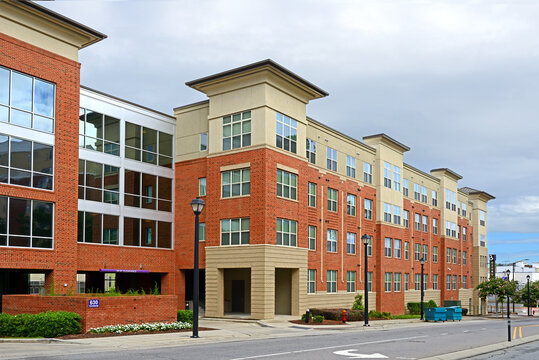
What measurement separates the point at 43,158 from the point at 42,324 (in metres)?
11.5

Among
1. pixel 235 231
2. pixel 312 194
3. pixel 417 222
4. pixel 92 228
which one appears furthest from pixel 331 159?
pixel 417 222

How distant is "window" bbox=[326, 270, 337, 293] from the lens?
148 ft

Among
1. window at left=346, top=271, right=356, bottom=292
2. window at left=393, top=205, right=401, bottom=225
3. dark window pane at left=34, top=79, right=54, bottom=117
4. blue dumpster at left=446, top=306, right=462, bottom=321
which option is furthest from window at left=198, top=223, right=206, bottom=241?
window at left=393, top=205, right=401, bottom=225

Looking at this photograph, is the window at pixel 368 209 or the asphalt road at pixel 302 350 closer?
the asphalt road at pixel 302 350

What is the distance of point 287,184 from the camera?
39.1 metres

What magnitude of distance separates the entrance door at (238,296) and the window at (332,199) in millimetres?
9252

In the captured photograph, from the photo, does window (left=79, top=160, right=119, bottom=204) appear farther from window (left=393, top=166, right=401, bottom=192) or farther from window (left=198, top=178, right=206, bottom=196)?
window (left=393, top=166, right=401, bottom=192)

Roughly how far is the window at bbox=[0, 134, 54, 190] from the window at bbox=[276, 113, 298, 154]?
558 inches

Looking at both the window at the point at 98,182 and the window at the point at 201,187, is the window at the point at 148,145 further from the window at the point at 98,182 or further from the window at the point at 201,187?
the window at the point at 201,187

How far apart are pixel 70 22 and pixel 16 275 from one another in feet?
46.9

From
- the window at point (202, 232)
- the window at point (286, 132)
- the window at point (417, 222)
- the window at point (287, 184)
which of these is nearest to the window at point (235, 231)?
the window at point (202, 232)

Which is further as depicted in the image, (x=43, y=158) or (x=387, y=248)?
(x=387, y=248)

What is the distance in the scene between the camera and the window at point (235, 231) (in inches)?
1479

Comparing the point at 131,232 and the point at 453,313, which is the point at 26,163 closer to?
the point at 131,232
